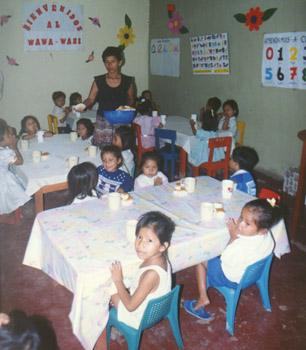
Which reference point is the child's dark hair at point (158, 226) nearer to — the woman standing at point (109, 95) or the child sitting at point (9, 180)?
the child sitting at point (9, 180)

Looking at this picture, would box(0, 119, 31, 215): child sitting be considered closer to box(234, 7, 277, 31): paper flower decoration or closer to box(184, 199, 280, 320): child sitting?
box(184, 199, 280, 320): child sitting

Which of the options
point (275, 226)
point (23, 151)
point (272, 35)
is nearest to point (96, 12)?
point (272, 35)

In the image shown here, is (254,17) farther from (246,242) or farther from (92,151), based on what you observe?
(246,242)

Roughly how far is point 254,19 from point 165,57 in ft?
8.36

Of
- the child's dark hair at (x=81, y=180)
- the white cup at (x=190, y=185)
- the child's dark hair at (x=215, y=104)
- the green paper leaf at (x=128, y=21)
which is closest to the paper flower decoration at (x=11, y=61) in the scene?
the green paper leaf at (x=128, y=21)

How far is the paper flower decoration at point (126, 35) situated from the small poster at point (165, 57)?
49 centimetres

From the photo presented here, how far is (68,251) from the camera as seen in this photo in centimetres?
203

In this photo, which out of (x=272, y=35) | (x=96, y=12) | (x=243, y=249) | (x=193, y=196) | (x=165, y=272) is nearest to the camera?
(x=165, y=272)

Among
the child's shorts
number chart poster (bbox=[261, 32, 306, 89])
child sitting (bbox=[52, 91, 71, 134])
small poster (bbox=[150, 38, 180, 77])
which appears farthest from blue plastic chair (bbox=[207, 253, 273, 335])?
small poster (bbox=[150, 38, 180, 77])

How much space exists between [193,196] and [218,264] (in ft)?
2.01

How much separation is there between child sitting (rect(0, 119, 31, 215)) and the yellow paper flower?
4.93m

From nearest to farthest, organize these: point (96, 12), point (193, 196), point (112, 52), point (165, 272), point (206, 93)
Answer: point (165, 272) → point (193, 196) → point (112, 52) → point (206, 93) → point (96, 12)

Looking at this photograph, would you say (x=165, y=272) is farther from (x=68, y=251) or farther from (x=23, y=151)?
(x=23, y=151)

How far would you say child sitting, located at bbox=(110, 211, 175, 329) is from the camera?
189 centimetres
